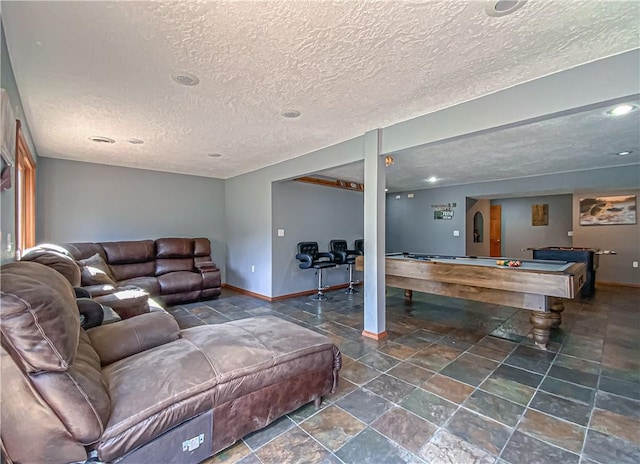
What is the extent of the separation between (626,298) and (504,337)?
3.73 meters

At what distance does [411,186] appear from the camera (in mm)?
7223

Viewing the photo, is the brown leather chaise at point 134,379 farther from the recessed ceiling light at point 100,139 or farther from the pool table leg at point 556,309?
the pool table leg at point 556,309

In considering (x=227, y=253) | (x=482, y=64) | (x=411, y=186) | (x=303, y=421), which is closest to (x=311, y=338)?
(x=303, y=421)

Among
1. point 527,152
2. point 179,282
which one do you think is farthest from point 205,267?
point 527,152

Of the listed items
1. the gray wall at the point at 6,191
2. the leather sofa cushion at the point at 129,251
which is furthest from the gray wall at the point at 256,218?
the gray wall at the point at 6,191

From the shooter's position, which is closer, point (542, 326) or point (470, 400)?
point (470, 400)

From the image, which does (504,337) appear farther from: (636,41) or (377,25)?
(377,25)

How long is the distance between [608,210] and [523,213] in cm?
224

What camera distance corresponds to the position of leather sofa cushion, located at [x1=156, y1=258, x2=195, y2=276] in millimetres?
5199

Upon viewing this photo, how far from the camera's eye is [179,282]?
488 cm

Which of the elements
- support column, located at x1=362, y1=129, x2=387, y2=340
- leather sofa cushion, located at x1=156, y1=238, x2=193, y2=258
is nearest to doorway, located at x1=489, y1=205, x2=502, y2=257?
support column, located at x1=362, y1=129, x2=387, y2=340

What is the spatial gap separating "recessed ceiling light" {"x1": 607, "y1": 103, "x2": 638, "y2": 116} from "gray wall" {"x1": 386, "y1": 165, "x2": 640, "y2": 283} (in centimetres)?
304

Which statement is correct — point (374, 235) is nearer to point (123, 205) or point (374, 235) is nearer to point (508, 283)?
point (508, 283)

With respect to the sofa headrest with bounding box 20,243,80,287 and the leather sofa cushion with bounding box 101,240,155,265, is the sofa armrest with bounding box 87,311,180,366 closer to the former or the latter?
the sofa headrest with bounding box 20,243,80,287
